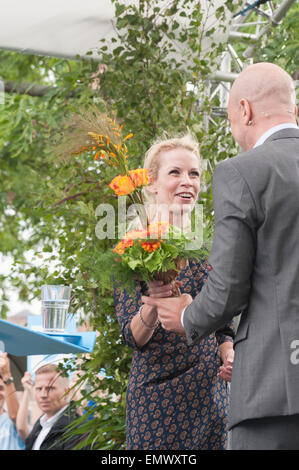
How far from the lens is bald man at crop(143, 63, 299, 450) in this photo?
5.82 ft

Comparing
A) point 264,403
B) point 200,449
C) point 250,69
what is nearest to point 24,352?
point 200,449

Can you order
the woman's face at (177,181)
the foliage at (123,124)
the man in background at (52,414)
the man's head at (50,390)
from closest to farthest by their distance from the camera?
the woman's face at (177,181)
the foliage at (123,124)
the man in background at (52,414)
the man's head at (50,390)

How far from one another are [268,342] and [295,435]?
0.85ft

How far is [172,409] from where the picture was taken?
2.49 meters

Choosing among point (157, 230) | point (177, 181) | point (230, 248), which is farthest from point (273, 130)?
point (177, 181)

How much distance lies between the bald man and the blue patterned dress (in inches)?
23.1

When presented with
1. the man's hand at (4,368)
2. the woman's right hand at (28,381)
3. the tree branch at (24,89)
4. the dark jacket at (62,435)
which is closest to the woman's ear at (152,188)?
the dark jacket at (62,435)

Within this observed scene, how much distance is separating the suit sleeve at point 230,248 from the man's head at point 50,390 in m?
2.67

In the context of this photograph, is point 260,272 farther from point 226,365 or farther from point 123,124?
point 123,124

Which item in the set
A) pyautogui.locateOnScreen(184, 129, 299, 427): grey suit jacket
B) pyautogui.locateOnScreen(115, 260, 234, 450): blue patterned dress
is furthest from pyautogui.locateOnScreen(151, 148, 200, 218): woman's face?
pyautogui.locateOnScreen(184, 129, 299, 427): grey suit jacket

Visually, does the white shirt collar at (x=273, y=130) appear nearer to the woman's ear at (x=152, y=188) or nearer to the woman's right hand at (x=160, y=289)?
the woman's right hand at (x=160, y=289)

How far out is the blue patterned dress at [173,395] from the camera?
2484 mm

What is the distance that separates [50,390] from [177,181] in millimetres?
2224

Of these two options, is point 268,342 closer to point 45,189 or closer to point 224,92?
point 45,189
